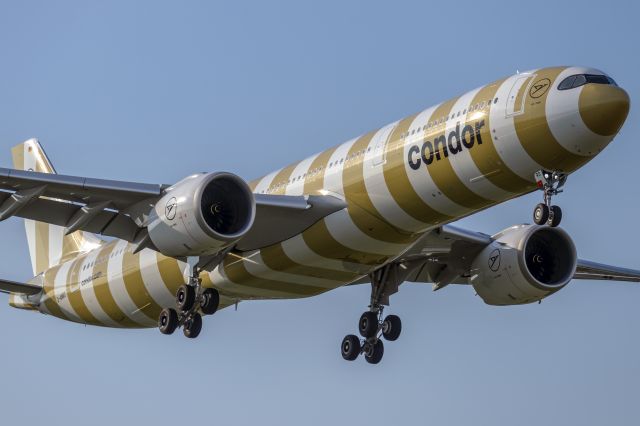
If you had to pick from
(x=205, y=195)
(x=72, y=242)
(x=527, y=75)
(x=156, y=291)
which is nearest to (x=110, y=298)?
(x=156, y=291)

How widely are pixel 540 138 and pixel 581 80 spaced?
1.65m

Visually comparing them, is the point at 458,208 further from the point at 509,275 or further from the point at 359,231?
the point at 509,275

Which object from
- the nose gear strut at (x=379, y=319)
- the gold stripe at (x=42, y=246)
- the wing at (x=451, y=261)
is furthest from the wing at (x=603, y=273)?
the gold stripe at (x=42, y=246)

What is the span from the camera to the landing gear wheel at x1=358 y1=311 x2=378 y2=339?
39.7 meters

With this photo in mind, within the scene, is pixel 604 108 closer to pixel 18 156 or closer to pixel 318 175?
pixel 318 175

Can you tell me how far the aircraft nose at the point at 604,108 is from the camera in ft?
99.9

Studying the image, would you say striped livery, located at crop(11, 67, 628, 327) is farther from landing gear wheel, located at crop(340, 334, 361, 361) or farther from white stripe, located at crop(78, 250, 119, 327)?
landing gear wheel, located at crop(340, 334, 361, 361)

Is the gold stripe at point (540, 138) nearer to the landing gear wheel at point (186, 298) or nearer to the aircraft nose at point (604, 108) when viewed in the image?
the aircraft nose at point (604, 108)

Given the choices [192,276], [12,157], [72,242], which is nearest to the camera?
[192,276]

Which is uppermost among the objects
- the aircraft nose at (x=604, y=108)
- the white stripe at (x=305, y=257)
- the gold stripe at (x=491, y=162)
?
the aircraft nose at (x=604, y=108)

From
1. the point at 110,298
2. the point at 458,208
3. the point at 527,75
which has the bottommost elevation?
the point at 110,298

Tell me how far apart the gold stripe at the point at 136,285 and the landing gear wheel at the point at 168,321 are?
1.77m

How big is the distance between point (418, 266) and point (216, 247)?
830 centimetres

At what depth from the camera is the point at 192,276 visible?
3662cm
